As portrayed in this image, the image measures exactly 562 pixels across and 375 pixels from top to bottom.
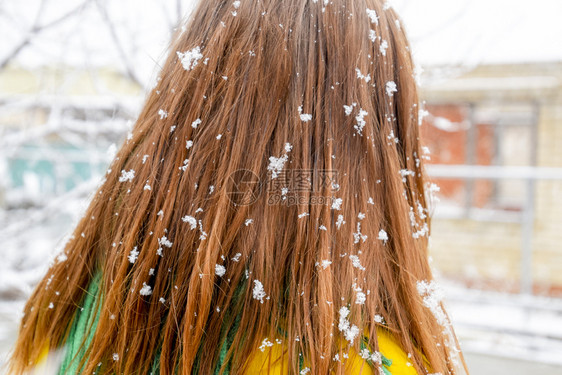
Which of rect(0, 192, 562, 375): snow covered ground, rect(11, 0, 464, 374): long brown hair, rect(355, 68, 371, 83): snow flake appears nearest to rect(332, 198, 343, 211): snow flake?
rect(11, 0, 464, 374): long brown hair

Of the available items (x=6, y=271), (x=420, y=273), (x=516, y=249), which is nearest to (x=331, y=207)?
(x=420, y=273)

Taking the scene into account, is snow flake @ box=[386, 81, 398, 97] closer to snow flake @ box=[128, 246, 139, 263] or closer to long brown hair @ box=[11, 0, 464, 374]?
long brown hair @ box=[11, 0, 464, 374]

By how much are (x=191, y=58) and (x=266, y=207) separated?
0.36m

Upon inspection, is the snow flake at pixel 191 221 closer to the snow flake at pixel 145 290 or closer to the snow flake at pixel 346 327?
the snow flake at pixel 145 290

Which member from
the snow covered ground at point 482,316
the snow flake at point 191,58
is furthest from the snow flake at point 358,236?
the snow covered ground at point 482,316

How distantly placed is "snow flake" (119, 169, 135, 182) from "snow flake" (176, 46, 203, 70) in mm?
247

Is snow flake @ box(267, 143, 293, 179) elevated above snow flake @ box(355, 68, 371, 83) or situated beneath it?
situated beneath

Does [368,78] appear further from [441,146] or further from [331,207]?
[441,146]

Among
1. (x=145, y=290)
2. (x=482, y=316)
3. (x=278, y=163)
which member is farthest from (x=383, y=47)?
(x=482, y=316)

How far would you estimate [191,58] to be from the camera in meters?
0.95

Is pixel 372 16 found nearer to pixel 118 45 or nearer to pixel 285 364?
pixel 285 364

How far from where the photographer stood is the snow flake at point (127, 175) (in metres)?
0.96

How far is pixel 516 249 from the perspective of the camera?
365 centimetres

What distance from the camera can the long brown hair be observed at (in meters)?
0.84
